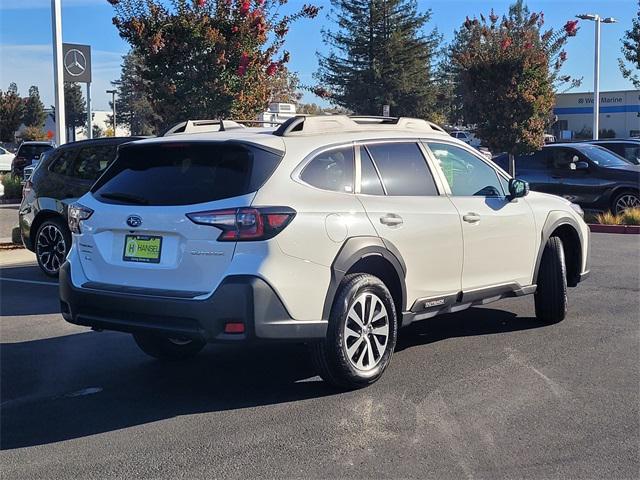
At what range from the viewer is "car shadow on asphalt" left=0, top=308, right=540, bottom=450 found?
16.3ft

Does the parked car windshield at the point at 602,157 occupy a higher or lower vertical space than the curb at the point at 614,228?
higher

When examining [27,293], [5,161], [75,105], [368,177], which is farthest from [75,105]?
[368,177]

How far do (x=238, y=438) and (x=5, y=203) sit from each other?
1933cm

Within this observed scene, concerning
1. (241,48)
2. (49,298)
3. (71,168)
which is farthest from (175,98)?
(49,298)

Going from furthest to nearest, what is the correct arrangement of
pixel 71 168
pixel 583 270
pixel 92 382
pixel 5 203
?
pixel 5 203, pixel 71 168, pixel 583 270, pixel 92 382

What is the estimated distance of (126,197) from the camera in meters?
5.25

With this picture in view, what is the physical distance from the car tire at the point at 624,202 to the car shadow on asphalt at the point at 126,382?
29.9 ft

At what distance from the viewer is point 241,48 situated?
13.1m

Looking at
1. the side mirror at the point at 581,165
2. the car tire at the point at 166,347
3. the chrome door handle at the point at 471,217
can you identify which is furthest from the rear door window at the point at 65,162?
the side mirror at the point at 581,165

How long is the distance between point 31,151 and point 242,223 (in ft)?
85.4

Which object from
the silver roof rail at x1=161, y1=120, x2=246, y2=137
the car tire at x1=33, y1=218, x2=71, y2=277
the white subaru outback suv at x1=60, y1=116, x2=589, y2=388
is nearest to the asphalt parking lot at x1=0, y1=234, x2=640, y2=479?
the white subaru outback suv at x1=60, y1=116, x2=589, y2=388

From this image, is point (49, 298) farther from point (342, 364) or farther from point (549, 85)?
point (549, 85)

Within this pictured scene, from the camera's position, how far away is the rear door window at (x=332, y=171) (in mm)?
5238

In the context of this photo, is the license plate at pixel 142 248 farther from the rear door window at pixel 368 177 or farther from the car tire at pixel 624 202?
the car tire at pixel 624 202
